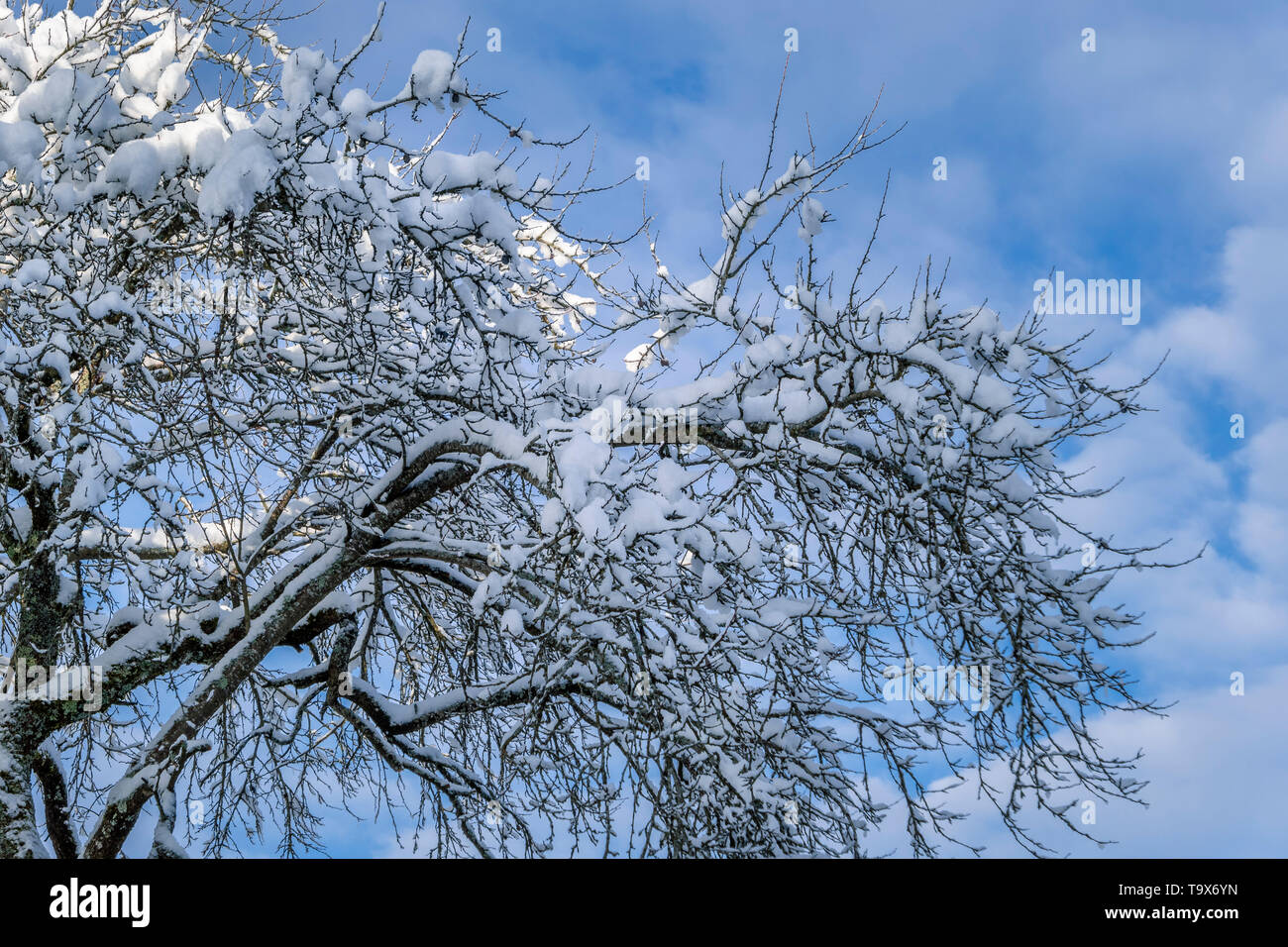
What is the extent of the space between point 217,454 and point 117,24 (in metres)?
2.76

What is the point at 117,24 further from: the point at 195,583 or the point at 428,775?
the point at 428,775

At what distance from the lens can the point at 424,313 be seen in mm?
5688

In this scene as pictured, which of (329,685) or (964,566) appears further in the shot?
(329,685)

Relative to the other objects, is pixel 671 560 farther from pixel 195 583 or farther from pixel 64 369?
pixel 195 583

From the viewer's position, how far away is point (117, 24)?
5750mm

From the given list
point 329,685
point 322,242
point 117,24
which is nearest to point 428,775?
point 329,685
